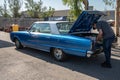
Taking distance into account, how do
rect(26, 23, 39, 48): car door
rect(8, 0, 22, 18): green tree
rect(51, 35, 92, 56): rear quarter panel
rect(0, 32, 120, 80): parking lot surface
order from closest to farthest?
rect(0, 32, 120, 80): parking lot surface → rect(51, 35, 92, 56): rear quarter panel → rect(26, 23, 39, 48): car door → rect(8, 0, 22, 18): green tree

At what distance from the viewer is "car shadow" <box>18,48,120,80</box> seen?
528cm

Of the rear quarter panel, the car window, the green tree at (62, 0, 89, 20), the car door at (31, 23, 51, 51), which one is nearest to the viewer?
the rear quarter panel

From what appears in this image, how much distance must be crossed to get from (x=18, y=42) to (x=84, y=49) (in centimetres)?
430

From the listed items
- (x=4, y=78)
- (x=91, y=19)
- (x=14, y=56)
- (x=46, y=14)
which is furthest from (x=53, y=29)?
(x=46, y=14)

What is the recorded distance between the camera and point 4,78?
507 cm

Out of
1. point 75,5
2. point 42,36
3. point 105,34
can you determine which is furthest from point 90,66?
point 75,5

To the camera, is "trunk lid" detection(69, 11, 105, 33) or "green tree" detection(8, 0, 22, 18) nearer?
"trunk lid" detection(69, 11, 105, 33)

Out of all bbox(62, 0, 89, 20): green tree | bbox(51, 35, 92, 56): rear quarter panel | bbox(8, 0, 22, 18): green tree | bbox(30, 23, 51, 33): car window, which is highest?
bbox(8, 0, 22, 18): green tree

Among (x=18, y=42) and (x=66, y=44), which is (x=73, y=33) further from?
(x=18, y=42)

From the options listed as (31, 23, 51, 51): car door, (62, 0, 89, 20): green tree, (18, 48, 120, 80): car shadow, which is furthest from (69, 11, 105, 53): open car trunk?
(62, 0, 89, 20): green tree

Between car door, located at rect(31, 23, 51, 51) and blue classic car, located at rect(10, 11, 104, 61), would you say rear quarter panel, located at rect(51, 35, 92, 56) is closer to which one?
blue classic car, located at rect(10, 11, 104, 61)

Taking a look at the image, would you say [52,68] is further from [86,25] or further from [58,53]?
[86,25]

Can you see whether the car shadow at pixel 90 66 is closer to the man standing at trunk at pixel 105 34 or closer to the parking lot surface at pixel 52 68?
the parking lot surface at pixel 52 68

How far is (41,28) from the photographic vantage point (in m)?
7.57
